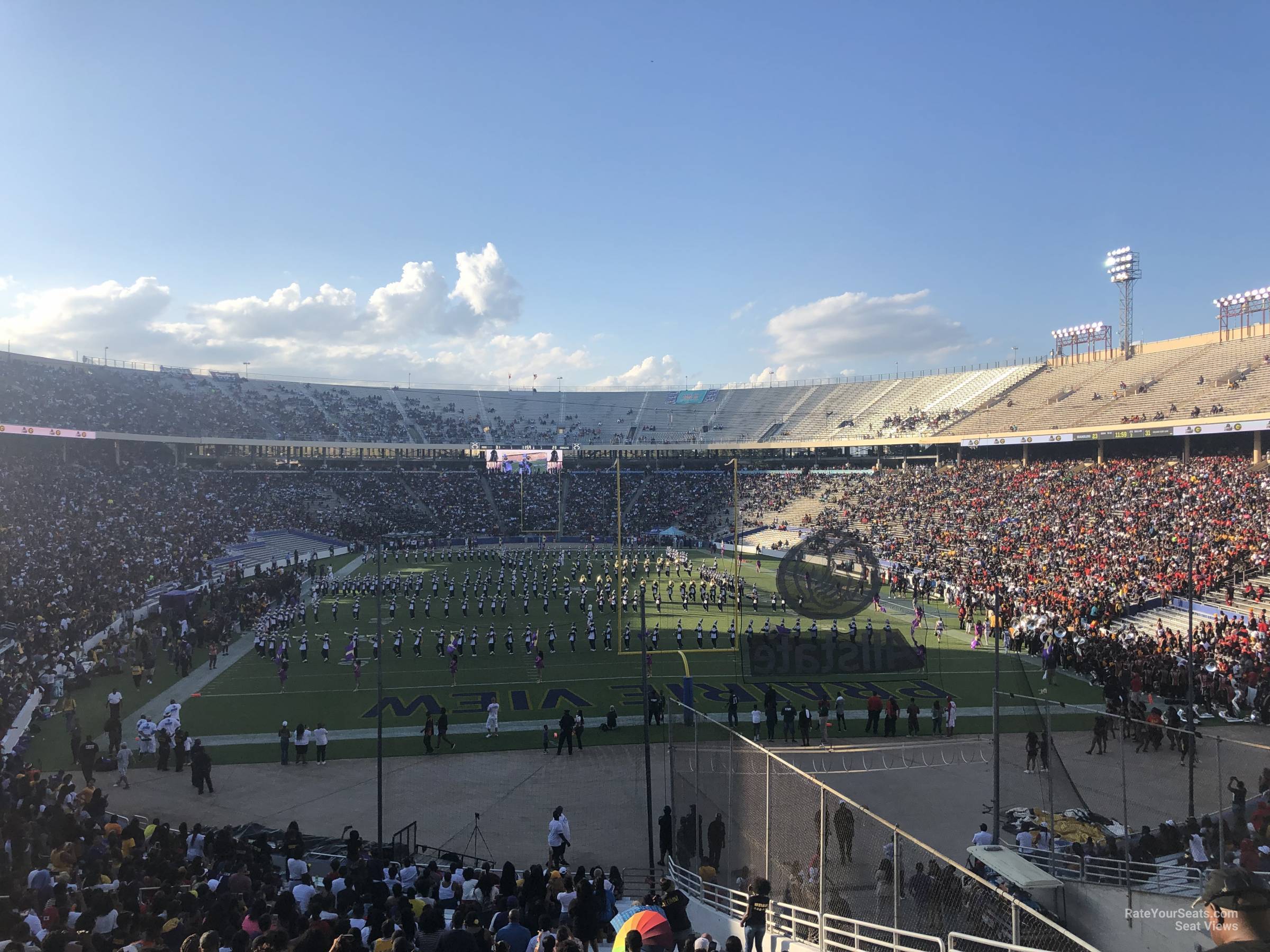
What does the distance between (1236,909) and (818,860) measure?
612 centimetres

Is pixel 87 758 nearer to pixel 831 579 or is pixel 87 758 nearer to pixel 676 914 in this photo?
pixel 676 914

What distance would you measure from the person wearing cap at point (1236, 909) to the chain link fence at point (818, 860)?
225cm

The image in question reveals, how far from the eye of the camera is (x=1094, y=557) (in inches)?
1235

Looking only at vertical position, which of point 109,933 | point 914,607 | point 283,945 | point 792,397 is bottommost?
point 914,607

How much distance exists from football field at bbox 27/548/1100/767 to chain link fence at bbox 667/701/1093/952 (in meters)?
6.45

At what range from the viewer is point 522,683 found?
22.4 meters

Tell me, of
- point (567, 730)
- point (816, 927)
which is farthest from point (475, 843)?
point (816, 927)

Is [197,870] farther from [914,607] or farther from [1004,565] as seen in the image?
[1004,565]

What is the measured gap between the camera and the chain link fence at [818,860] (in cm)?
662

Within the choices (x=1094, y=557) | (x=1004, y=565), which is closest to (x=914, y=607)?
(x=1004, y=565)

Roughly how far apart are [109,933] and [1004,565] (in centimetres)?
3361

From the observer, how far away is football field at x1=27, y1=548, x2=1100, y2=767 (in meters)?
18.1

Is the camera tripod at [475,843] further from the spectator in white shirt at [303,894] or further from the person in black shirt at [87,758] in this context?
the person in black shirt at [87,758]

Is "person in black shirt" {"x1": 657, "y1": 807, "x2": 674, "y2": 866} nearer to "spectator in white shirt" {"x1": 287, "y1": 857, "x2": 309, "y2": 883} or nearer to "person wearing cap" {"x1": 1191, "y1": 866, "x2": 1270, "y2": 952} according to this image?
"spectator in white shirt" {"x1": 287, "y1": 857, "x2": 309, "y2": 883}
